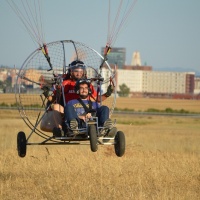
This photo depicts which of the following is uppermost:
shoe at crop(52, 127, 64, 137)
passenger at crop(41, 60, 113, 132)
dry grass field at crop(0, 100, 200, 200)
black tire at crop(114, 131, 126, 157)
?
passenger at crop(41, 60, 113, 132)

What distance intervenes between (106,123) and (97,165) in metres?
3.38

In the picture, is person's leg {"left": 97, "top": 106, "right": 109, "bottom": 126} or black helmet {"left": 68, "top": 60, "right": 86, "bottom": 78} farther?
black helmet {"left": 68, "top": 60, "right": 86, "bottom": 78}

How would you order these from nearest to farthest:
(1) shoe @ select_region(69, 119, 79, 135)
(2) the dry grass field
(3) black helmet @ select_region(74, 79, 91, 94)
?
(2) the dry grass field < (1) shoe @ select_region(69, 119, 79, 135) < (3) black helmet @ select_region(74, 79, 91, 94)

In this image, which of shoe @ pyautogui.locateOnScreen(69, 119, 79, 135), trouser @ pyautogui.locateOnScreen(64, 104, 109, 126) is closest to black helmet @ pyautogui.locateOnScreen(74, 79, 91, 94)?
trouser @ pyautogui.locateOnScreen(64, 104, 109, 126)

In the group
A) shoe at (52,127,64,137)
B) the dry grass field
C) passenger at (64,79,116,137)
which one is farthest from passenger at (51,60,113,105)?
the dry grass field

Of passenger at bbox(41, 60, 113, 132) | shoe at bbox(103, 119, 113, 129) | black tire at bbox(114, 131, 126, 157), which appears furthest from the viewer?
passenger at bbox(41, 60, 113, 132)

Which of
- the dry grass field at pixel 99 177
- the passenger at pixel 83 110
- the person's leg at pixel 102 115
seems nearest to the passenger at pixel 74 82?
the passenger at pixel 83 110

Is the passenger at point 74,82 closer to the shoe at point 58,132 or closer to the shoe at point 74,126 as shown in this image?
the shoe at point 58,132

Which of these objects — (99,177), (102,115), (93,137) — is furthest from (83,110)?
(99,177)

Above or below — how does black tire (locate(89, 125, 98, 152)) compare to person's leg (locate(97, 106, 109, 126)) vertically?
below

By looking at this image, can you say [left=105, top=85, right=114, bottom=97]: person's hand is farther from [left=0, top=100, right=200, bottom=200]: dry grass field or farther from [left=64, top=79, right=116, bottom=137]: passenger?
[left=0, top=100, right=200, bottom=200]: dry grass field

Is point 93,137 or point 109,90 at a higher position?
point 109,90

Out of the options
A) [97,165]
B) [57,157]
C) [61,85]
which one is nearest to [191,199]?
[61,85]

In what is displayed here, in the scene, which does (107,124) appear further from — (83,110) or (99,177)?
(99,177)
